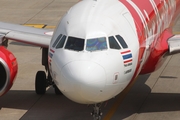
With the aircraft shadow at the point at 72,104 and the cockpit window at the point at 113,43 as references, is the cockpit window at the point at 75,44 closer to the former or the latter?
the cockpit window at the point at 113,43

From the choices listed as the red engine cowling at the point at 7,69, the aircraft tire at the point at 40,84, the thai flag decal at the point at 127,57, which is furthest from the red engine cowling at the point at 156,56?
the red engine cowling at the point at 7,69

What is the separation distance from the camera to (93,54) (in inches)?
530

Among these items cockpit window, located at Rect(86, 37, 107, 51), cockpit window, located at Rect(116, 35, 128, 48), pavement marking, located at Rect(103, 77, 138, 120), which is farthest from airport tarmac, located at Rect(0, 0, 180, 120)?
cockpit window, located at Rect(86, 37, 107, 51)

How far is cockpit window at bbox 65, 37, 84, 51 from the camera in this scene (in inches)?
539

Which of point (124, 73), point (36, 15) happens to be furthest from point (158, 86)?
point (36, 15)

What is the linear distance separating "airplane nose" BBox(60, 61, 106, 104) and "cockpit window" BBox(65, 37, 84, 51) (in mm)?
526

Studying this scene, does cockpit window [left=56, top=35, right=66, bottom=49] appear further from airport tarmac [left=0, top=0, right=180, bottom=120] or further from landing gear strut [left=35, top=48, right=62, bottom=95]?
landing gear strut [left=35, top=48, right=62, bottom=95]

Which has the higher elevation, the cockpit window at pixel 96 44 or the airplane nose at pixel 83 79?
the cockpit window at pixel 96 44

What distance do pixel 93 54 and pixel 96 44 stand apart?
37 cm

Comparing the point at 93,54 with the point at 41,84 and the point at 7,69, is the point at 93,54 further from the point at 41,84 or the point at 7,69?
the point at 41,84

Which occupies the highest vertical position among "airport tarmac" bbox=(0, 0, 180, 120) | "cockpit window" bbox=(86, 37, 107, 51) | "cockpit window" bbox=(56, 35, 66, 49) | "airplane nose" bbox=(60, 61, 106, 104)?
"cockpit window" bbox=(86, 37, 107, 51)

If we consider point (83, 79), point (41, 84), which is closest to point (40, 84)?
point (41, 84)

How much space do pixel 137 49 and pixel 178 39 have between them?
10.6 ft

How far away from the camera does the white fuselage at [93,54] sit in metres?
13.2
